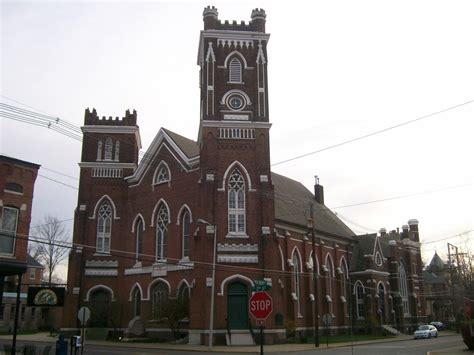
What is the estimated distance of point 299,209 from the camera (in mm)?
51656

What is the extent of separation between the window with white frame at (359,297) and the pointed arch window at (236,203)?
2221cm

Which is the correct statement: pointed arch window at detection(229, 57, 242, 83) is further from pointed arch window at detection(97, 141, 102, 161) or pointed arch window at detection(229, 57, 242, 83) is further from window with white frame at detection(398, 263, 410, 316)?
window with white frame at detection(398, 263, 410, 316)

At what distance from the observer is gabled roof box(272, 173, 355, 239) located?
157ft

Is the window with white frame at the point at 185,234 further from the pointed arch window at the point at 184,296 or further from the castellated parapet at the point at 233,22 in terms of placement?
the castellated parapet at the point at 233,22

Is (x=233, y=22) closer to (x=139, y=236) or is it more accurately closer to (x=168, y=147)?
(x=168, y=147)

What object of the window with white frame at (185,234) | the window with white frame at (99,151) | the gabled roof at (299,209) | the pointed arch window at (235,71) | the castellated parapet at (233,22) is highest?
the castellated parapet at (233,22)

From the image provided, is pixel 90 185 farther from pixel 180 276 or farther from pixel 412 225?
pixel 412 225

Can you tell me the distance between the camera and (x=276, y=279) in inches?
1431

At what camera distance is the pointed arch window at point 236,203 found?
3731cm

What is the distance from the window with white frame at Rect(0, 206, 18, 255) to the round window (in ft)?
62.0

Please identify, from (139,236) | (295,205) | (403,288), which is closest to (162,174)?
(139,236)

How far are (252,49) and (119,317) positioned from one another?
2316cm

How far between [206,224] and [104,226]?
11.9 m

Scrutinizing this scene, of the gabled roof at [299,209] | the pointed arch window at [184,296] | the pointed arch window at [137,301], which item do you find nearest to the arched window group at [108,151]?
the pointed arch window at [137,301]
